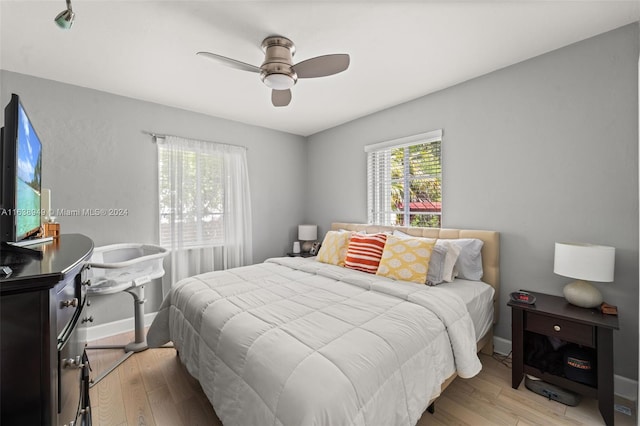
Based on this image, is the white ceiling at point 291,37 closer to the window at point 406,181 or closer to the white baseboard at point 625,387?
the window at point 406,181

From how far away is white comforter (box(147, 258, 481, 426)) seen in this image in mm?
1090

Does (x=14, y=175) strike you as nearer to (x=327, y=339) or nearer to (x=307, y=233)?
(x=327, y=339)

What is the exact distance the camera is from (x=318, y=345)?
128 centimetres

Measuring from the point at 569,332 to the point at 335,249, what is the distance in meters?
1.98

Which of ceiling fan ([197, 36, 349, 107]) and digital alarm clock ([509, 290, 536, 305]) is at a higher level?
ceiling fan ([197, 36, 349, 107])

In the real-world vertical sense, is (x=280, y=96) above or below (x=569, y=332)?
above

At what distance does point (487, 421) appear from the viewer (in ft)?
5.46

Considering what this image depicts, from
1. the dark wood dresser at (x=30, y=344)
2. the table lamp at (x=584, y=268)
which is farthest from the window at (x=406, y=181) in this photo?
the dark wood dresser at (x=30, y=344)

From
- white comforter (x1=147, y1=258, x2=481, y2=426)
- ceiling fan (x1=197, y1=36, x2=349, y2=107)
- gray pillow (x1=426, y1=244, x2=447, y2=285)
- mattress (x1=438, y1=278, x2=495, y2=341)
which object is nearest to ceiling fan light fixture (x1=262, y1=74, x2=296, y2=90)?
ceiling fan (x1=197, y1=36, x2=349, y2=107)

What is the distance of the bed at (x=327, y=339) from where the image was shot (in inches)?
43.4

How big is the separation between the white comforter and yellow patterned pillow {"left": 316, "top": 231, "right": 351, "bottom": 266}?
2.08 feet

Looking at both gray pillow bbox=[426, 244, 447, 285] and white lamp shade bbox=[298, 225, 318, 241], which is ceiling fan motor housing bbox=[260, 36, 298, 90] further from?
white lamp shade bbox=[298, 225, 318, 241]

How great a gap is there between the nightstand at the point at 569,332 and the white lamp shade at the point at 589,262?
265 mm

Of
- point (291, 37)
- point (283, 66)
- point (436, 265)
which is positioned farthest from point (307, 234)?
point (291, 37)
